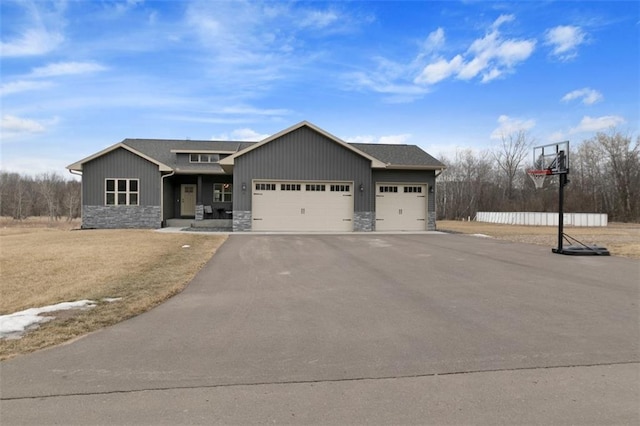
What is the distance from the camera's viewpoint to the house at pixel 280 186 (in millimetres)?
21016

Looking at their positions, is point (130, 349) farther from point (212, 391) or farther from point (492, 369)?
point (492, 369)

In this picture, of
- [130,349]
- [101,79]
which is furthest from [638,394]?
[101,79]

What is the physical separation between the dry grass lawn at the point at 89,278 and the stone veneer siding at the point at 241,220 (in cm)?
588

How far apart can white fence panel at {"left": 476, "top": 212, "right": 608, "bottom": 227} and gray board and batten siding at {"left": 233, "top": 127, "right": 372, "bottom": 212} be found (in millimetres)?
26949

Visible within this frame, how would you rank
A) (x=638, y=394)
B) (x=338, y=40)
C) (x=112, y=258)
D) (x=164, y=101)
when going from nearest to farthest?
(x=638, y=394) → (x=112, y=258) → (x=338, y=40) → (x=164, y=101)

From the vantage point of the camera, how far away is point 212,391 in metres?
3.37

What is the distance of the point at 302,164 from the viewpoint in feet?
69.6

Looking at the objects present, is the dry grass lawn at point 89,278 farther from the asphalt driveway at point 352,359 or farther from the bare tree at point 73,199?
the bare tree at point 73,199

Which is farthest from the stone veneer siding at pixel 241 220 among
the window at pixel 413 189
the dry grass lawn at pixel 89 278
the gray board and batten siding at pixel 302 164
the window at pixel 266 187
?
the window at pixel 413 189

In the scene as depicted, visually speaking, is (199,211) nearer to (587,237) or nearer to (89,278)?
(89,278)

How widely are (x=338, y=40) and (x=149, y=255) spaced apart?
34.9 feet

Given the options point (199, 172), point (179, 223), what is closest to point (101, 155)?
point (199, 172)

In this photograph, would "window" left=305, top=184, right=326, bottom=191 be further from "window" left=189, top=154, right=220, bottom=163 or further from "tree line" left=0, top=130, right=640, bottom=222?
"tree line" left=0, top=130, right=640, bottom=222

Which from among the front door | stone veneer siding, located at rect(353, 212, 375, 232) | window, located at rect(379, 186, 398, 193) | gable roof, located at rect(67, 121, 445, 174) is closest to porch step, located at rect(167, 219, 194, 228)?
the front door
